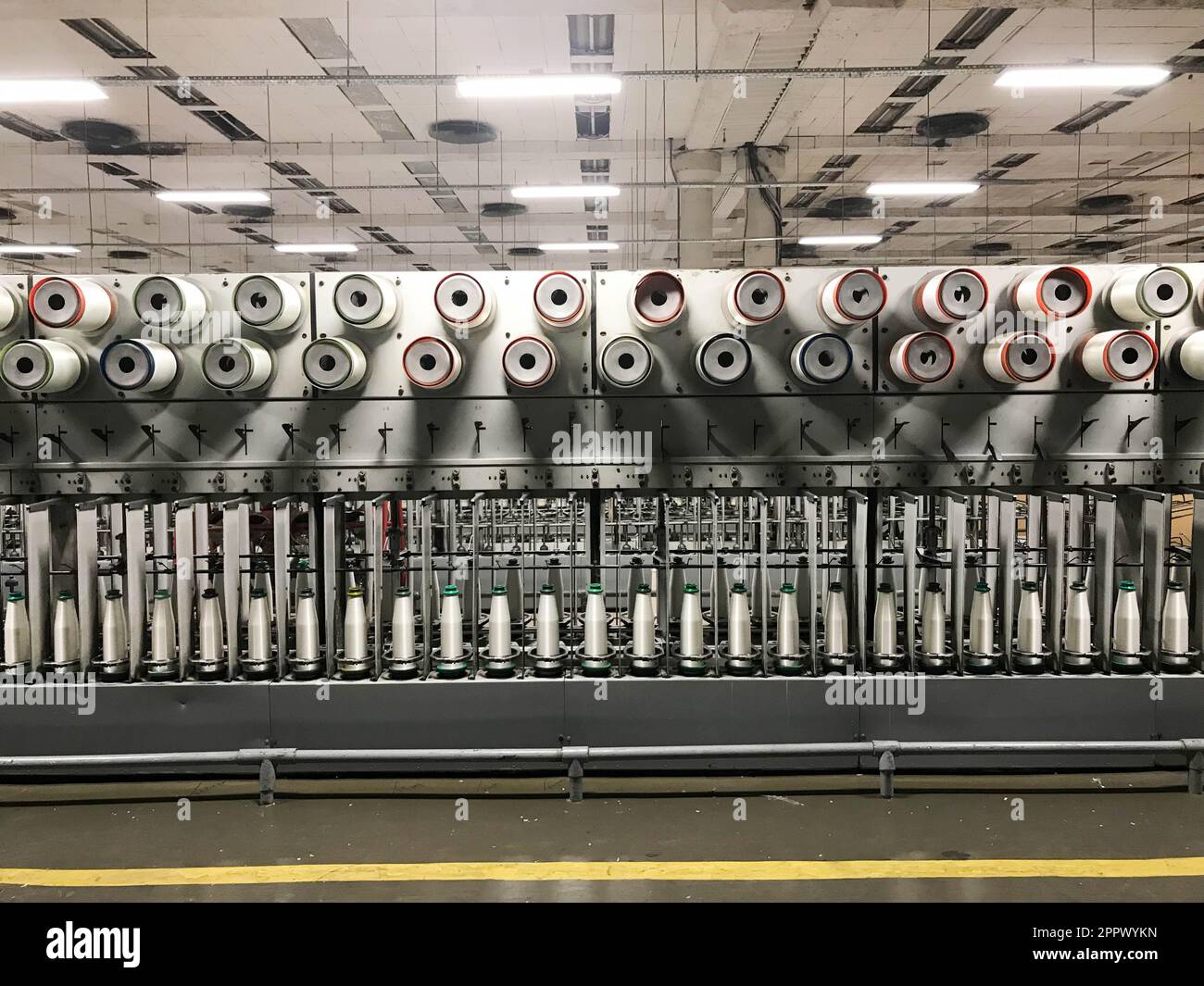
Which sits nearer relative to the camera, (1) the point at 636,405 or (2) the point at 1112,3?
(1) the point at 636,405

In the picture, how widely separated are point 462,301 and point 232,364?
1.19 meters

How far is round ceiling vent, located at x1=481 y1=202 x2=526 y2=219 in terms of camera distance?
13031 mm

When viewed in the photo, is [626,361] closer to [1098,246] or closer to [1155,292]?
[1155,292]

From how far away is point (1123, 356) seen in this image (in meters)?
4.20

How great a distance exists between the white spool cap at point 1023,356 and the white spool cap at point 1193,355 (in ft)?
2.08

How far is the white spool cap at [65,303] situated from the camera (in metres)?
4.35

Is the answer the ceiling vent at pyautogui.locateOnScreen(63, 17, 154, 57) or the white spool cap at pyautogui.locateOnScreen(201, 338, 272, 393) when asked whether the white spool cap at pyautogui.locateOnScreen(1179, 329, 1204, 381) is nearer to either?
the white spool cap at pyautogui.locateOnScreen(201, 338, 272, 393)

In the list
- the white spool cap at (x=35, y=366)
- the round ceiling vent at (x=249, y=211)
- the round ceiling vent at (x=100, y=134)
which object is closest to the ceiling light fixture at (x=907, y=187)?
the white spool cap at (x=35, y=366)

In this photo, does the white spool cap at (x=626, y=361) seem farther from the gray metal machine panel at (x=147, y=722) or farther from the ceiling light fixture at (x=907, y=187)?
the ceiling light fixture at (x=907, y=187)

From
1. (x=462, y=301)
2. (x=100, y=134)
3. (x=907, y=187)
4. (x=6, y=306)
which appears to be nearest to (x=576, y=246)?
(x=907, y=187)

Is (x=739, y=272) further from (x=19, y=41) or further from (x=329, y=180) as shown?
(x=329, y=180)

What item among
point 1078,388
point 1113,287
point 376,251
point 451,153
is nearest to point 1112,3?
point 1113,287

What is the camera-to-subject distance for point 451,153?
10.6m

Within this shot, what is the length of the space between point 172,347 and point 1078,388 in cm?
468
